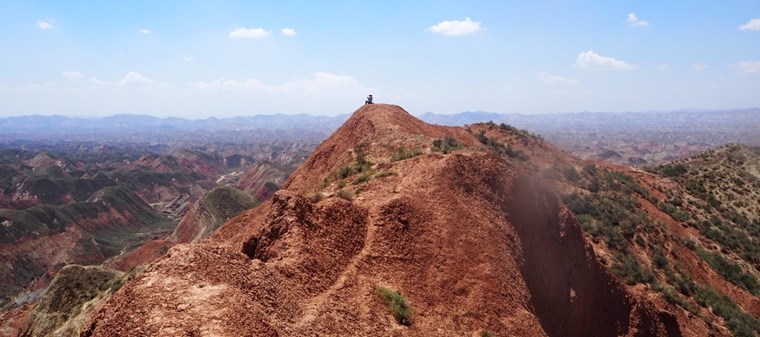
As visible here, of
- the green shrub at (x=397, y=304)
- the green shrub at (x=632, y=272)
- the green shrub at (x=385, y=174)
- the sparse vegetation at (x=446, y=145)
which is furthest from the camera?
the sparse vegetation at (x=446, y=145)

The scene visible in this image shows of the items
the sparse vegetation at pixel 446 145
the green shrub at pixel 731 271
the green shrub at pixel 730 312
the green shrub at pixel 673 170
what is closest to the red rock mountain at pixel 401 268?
the sparse vegetation at pixel 446 145

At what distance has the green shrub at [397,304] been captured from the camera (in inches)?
514

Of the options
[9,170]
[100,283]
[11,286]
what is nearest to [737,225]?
[100,283]

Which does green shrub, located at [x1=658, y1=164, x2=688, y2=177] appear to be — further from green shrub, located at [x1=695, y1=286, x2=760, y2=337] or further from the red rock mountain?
the red rock mountain

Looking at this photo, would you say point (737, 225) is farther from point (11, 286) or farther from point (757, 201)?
point (11, 286)

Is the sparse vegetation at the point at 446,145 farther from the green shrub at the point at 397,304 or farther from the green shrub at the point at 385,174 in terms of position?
the green shrub at the point at 397,304

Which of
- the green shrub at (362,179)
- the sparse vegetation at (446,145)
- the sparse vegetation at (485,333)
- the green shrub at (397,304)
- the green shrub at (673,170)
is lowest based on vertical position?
the green shrub at (673,170)

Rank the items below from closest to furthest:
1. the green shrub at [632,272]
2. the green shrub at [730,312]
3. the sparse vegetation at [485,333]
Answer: the sparse vegetation at [485,333], the green shrub at [730,312], the green shrub at [632,272]

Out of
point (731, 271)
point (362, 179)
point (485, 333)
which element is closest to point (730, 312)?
point (731, 271)

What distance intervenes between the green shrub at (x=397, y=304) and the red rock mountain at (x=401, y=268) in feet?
0.47

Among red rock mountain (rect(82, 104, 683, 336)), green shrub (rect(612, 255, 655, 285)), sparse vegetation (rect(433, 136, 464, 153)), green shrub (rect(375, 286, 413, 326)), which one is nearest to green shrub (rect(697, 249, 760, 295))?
green shrub (rect(612, 255, 655, 285))

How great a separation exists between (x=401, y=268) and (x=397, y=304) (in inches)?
75.2

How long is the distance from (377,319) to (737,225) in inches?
1603

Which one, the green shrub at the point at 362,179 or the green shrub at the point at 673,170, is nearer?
the green shrub at the point at 362,179
